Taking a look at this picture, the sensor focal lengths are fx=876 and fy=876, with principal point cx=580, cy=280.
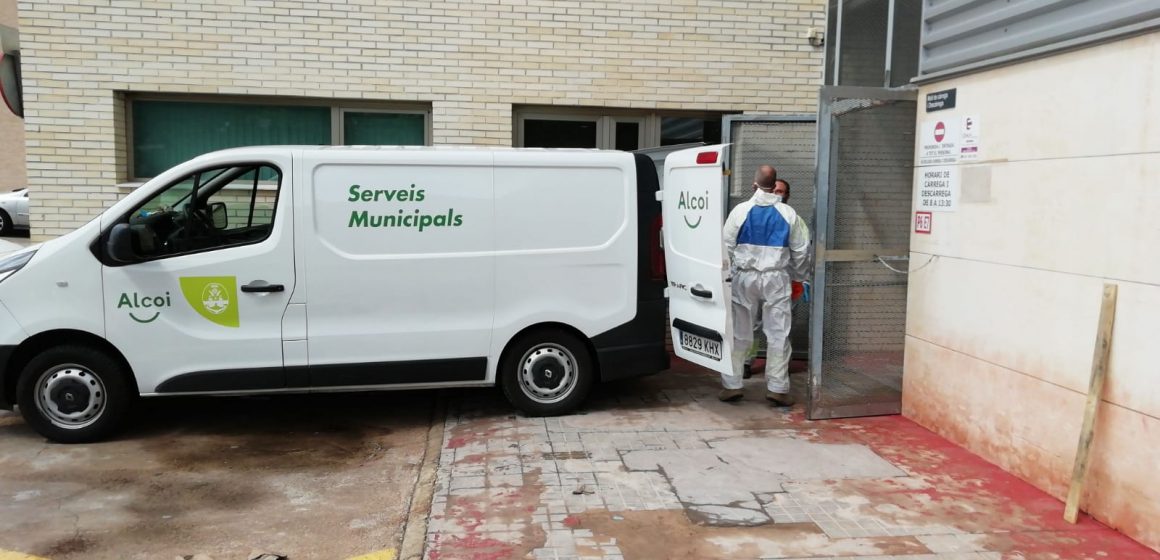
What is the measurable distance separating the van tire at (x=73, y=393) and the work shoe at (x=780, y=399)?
4.76 metres

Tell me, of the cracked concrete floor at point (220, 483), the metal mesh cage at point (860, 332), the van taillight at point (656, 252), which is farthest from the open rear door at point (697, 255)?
the cracked concrete floor at point (220, 483)

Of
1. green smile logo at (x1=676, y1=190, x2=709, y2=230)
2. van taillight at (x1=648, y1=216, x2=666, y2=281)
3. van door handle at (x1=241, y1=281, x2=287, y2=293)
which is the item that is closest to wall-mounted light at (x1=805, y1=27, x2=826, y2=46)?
green smile logo at (x1=676, y1=190, x2=709, y2=230)

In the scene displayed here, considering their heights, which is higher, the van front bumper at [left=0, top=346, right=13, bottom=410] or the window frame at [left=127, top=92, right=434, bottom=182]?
the window frame at [left=127, top=92, right=434, bottom=182]

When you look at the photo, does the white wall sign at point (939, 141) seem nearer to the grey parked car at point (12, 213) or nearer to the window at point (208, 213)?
the window at point (208, 213)

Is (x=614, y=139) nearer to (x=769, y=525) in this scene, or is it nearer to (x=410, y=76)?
(x=410, y=76)

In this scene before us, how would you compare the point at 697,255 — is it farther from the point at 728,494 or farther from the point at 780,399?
the point at 728,494

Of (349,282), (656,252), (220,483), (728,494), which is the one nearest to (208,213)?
(349,282)

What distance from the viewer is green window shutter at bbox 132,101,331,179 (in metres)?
8.79

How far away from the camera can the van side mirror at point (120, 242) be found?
5.80 metres

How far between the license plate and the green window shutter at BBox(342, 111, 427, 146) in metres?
3.84

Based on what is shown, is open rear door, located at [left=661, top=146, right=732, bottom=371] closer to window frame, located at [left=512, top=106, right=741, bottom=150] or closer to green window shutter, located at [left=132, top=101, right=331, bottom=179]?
window frame, located at [left=512, top=106, right=741, bottom=150]

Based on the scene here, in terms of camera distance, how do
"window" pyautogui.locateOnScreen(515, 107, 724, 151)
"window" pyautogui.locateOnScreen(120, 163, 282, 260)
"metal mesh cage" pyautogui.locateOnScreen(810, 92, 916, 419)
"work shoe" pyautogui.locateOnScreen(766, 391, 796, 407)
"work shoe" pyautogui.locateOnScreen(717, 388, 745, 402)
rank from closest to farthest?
"window" pyautogui.locateOnScreen(120, 163, 282, 260) → "metal mesh cage" pyautogui.locateOnScreen(810, 92, 916, 419) → "work shoe" pyautogui.locateOnScreen(766, 391, 796, 407) → "work shoe" pyautogui.locateOnScreen(717, 388, 745, 402) → "window" pyautogui.locateOnScreen(515, 107, 724, 151)

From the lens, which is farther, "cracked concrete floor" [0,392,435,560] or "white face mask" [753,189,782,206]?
"white face mask" [753,189,782,206]

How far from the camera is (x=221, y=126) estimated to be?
885 cm
